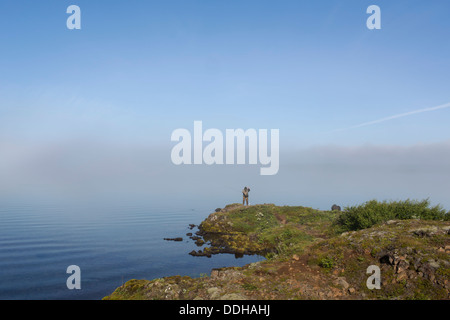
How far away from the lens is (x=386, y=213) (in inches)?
850

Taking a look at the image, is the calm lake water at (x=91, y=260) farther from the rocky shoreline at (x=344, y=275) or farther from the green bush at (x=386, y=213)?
the green bush at (x=386, y=213)

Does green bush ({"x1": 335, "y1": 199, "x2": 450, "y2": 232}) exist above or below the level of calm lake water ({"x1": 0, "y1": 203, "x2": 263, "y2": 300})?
above

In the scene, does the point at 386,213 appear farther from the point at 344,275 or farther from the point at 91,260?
the point at 91,260

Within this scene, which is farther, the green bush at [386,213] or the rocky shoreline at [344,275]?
the green bush at [386,213]

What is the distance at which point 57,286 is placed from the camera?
23938 mm

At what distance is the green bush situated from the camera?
2045cm

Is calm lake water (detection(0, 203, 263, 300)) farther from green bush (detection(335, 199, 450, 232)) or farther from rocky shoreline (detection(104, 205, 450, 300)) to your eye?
green bush (detection(335, 199, 450, 232))

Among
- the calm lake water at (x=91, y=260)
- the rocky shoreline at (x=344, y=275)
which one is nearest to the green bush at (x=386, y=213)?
the rocky shoreline at (x=344, y=275)

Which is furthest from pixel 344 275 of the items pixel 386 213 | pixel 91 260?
pixel 91 260

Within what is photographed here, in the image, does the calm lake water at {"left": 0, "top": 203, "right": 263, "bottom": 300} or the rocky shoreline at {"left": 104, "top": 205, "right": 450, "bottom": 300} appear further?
the calm lake water at {"left": 0, "top": 203, "right": 263, "bottom": 300}

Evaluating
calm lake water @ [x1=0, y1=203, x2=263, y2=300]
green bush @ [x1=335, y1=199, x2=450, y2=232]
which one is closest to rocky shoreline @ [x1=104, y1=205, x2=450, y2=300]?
green bush @ [x1=335, y1=199, x2=450, y2=232]

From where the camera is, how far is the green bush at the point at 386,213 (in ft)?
67.1
